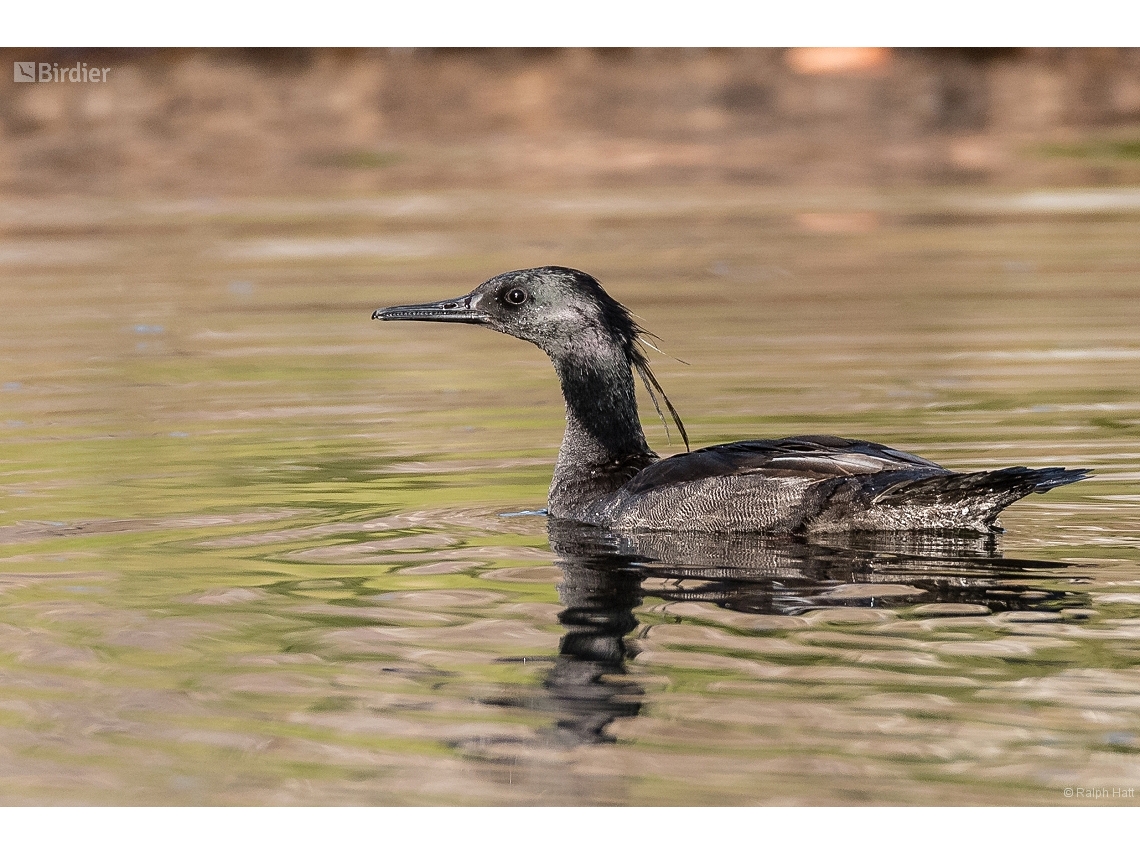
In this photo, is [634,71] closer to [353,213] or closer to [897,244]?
[353,213]

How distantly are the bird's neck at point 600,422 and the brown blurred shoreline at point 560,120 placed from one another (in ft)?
44.0

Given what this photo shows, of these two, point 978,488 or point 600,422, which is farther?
point 600,422

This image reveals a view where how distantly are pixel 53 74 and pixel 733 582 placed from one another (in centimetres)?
1898

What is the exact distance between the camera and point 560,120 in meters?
24.6

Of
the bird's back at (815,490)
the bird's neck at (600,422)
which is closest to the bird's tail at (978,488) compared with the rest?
the bird's back at (815,490)

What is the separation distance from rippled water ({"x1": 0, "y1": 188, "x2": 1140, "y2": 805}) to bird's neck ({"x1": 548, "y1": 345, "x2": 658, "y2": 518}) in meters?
0.31

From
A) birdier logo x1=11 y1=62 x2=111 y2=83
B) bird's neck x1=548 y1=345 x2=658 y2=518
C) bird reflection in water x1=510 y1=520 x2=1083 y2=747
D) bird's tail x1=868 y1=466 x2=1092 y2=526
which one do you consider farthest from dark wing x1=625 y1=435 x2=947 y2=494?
birdier logo x1=11 y1=62 x2=111 y2=83

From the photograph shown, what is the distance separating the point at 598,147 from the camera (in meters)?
23.8

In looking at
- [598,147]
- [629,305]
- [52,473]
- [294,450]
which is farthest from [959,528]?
[598,147]

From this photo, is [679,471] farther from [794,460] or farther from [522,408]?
[522,408]

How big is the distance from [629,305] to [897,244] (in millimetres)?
4606

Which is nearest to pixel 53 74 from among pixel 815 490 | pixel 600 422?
pixel 600 422

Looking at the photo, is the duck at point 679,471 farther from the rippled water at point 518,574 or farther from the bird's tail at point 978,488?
the rippled water at point 518,574

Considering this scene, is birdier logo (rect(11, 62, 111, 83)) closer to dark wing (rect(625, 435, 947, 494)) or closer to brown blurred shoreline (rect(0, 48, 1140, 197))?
brown blurred shoreline (rect(0, 48, 1140, 197))
